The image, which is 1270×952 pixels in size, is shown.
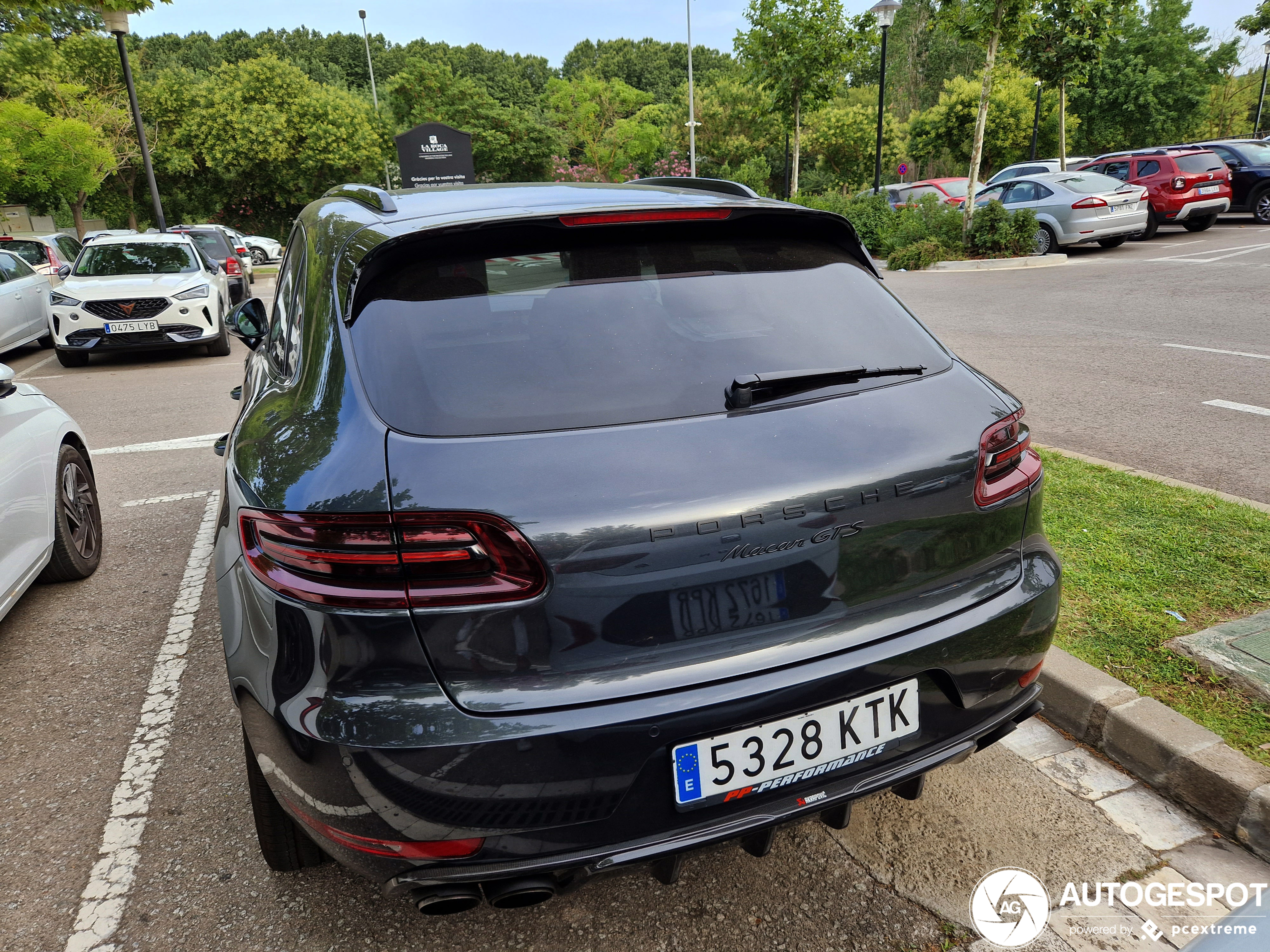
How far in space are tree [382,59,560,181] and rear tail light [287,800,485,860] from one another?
60823mm

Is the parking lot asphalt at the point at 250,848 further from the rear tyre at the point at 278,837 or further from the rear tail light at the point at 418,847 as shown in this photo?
the rear tail light at the point at 418,847

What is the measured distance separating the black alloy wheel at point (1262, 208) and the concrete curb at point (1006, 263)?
22.7 feet

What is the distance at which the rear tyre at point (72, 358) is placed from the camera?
1141 centimetres

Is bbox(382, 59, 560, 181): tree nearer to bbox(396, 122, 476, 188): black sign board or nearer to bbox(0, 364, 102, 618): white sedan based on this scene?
bbox(396, 122, 476, 188): black sign board

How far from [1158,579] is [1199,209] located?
19.0 metres

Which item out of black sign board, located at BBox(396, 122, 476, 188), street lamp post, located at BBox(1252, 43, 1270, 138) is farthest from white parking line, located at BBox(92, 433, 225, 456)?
street lamp post, located at BBox(1252, 43, 1270, 138)

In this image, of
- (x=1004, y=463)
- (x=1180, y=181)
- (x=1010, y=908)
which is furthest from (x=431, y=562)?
(x=1180, y=181)

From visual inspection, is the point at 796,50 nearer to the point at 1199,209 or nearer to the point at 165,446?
the point at 1199,209

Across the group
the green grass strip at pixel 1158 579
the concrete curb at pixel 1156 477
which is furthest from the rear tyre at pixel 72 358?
the green grass strip at pixel 1158 579

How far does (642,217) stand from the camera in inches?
83.6

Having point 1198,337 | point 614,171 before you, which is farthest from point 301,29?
point 1198,337

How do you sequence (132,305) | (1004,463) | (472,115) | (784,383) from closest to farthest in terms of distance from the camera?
(784,383), (1004,463), (132,305), (472,115)

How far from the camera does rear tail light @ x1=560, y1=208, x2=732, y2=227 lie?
205 centimetres

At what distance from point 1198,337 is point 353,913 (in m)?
9.91
